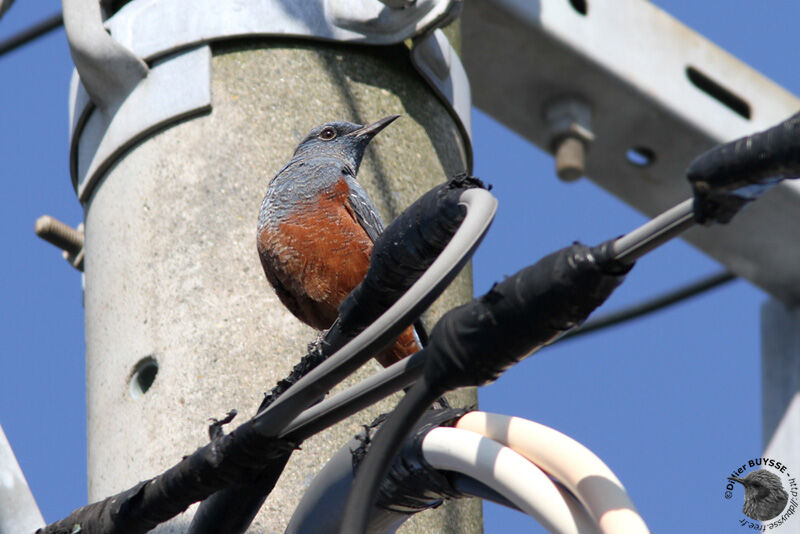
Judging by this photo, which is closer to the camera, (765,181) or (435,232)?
(765,181)

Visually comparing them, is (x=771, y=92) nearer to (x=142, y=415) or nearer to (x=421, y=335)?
(x=421, y=335)

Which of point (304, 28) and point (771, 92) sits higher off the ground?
point (771, 92)

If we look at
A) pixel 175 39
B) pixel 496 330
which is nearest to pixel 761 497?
pixel 496 330

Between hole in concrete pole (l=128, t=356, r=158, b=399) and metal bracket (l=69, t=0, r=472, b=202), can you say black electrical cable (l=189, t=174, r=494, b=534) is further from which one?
metal bracket (l=69, t=0, r=472, b=202)

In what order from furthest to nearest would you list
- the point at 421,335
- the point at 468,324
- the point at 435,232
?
the point at 421,335 → the point at 435,232 → the point at 468,324

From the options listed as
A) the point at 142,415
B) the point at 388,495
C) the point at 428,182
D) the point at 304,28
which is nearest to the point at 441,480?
the point at 388,495

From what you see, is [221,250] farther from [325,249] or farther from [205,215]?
[325,249]

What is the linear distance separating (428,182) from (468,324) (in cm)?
168

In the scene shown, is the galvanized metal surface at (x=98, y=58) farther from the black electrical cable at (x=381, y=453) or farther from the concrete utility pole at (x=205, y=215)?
the black electrical cable at (x=381, y=453)

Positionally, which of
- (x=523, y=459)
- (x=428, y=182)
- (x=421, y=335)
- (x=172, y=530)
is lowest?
(x=172, y=530)

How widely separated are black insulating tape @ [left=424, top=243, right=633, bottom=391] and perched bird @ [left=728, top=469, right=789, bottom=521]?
91 cm

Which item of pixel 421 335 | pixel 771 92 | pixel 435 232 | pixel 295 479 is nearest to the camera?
pixel 435 232

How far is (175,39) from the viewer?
12.6 ft

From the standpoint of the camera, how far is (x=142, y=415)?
10.8ft
